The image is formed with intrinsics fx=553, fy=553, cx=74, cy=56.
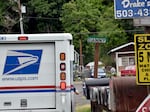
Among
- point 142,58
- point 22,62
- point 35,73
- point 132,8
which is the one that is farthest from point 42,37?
point 142,58

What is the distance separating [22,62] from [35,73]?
38 cm

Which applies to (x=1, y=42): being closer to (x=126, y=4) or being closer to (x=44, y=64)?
(x=44, y=64)

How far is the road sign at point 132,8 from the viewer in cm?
704

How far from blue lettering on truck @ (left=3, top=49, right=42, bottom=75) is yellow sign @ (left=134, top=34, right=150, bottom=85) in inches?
227

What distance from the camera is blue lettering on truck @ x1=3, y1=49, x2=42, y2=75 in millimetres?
12273

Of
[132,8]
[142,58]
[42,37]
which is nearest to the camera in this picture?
[142,58]

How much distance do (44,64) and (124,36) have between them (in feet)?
199

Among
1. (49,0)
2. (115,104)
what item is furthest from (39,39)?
(49,0)

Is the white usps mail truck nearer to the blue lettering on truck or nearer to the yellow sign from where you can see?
the blue lettering on truck

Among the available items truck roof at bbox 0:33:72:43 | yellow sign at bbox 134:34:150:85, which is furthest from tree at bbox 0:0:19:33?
yellow sign at bbox 134:34:150:85

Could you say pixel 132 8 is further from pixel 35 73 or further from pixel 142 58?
pixel 35 73

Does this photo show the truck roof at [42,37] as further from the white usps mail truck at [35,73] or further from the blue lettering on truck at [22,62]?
the blue lettering on truck at [22,62]

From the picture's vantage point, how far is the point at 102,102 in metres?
12.3

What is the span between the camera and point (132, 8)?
23.2 ft
